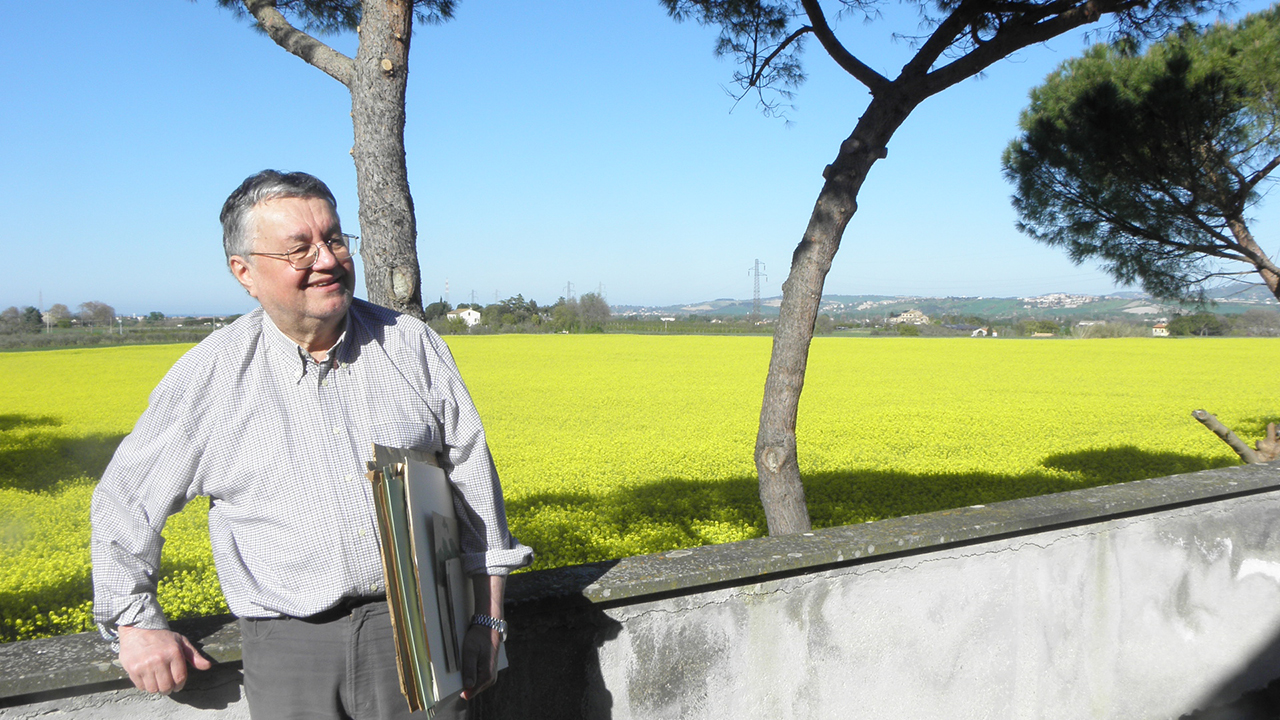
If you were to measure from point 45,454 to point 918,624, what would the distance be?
1120cm

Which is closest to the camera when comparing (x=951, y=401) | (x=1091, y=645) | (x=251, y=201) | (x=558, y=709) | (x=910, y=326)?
(x=251, y=201)

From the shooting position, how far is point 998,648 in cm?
271

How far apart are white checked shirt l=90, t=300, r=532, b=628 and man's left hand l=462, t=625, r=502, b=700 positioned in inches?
9.0

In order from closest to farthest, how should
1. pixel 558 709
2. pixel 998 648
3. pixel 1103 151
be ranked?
pixel 558 709 < pixel 998 648 < pixel 1103 151

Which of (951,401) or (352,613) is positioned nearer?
(352,613)

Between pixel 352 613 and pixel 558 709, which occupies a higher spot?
pixel 352 613

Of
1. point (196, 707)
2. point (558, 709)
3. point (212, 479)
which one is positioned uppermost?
point (212, 479)

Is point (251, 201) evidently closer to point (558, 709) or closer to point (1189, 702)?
point (558, 709)

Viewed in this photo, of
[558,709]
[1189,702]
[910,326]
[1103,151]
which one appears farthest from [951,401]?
[910,326]

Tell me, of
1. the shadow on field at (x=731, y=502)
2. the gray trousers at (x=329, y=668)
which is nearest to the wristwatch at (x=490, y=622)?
the gray trousers at (x=329, y=668)

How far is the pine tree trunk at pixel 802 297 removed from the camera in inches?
161

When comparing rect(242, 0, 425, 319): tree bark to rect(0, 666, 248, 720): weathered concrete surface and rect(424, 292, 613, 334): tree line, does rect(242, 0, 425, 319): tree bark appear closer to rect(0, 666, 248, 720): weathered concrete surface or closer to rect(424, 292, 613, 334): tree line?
rect(0, 666, 248, 720): weathered concrete surface

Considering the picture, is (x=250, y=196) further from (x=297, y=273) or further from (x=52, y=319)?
(x=52, y=319)

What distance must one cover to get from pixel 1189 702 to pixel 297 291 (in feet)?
11.3
